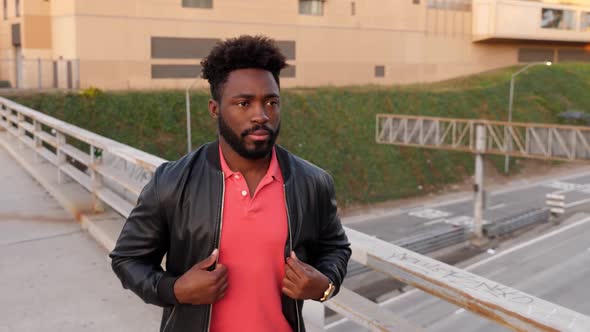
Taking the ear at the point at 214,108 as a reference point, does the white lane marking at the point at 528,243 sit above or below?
below

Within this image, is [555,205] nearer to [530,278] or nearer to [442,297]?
[530,278]

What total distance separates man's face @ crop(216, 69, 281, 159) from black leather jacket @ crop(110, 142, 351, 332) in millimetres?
150

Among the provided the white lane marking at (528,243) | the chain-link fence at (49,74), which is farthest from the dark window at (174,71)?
the white lane marking at (528,243)

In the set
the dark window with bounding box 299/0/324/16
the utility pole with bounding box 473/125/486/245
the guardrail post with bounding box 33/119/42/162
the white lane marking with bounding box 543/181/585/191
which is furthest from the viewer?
the dark window with bounding box 299/0/324/16

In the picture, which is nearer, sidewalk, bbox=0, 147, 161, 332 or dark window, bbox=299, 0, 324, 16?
sidewalk, bbox=0, 147, 161, 332

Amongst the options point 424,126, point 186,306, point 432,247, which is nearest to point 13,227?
point 186,306

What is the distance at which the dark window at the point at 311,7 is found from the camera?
153 ft

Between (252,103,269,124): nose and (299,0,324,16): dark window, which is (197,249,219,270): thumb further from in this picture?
(299,0,324,16): dark window

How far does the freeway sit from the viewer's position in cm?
2203

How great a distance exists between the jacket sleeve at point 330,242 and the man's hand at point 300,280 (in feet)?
0.67

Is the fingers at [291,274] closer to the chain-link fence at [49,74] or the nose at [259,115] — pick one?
the nose at [259,115]

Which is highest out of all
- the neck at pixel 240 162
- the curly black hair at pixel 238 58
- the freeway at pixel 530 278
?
the curly black hair at pixel 238 58

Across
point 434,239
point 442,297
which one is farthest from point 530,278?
point 442,297

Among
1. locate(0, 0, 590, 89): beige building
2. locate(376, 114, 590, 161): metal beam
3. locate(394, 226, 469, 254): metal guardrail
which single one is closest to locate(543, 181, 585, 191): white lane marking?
locate(376, 114, 590, 161): metal beam
